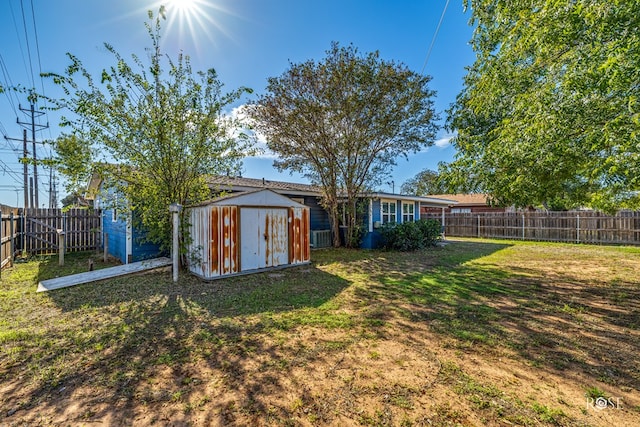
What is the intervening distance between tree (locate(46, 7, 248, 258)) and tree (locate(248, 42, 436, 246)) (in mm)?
4247

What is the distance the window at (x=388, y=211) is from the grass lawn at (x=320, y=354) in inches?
267

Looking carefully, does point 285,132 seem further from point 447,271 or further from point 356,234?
point 447,271

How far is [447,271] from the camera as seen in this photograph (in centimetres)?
779

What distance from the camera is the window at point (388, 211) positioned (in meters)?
12.8

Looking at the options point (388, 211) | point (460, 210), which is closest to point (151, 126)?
point (388, 211)

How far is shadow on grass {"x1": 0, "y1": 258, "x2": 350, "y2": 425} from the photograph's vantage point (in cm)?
238

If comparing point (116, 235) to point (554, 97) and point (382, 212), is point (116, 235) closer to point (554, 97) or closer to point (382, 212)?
point (382, 212)

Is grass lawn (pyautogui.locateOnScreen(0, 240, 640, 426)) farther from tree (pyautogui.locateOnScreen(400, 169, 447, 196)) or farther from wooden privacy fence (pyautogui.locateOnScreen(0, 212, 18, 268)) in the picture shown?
tree (pyautogui.locateOnScreen(400, 169, 447, 196))

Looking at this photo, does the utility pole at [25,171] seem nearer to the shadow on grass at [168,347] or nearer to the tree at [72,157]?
the tree at [72,157]

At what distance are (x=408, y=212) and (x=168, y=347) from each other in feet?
42.1

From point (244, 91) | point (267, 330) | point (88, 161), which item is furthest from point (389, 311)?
point (88, 161)

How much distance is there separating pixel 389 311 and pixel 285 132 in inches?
330

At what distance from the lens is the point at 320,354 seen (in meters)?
3.15

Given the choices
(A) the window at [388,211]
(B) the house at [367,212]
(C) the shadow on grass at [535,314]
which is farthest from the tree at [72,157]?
(A) the window at [388,211]
